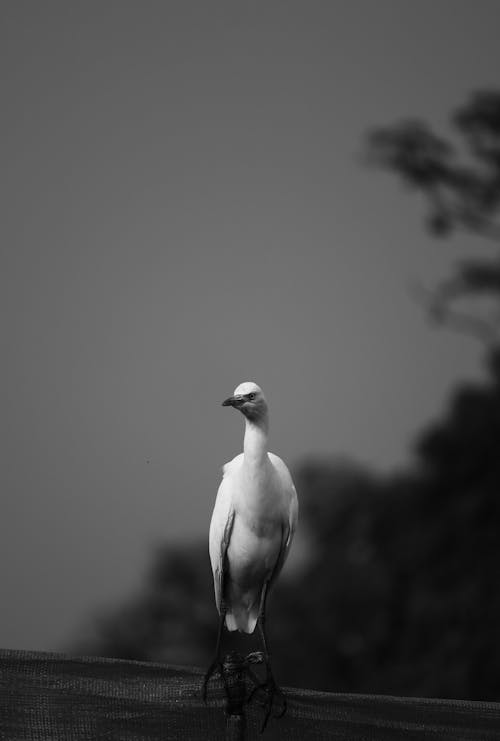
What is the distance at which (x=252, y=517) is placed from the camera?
314 centimetres

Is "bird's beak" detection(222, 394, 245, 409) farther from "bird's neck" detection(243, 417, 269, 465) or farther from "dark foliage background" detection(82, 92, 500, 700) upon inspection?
"dark foliage background" detection(82, 92, 500, 700)

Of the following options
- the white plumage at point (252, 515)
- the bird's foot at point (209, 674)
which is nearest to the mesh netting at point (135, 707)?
the bird's foot at point (209, 674)

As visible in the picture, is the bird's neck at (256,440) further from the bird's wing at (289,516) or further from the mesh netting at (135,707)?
the mesh netting at (135,707)

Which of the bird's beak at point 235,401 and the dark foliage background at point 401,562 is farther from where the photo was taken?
the dark foliage background at point 401,562

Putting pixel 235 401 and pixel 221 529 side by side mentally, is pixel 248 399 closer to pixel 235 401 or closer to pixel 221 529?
pixel 235 401

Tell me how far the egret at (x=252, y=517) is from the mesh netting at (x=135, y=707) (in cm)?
54

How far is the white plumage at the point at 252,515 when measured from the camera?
3.10m

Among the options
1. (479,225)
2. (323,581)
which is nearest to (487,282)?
(479,225)

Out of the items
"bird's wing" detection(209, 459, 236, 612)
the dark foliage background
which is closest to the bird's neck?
"bird's wing" detection(209, 459, 236, 612)

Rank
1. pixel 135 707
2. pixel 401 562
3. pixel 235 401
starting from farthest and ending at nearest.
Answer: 1. pixel 401 562
2. pixel 235 401
3. pixel 135 707

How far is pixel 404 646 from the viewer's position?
361 inches

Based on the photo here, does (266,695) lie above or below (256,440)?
below

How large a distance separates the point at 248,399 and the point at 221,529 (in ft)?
1.41

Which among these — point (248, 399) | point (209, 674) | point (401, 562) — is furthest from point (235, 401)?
point (401, 562)
